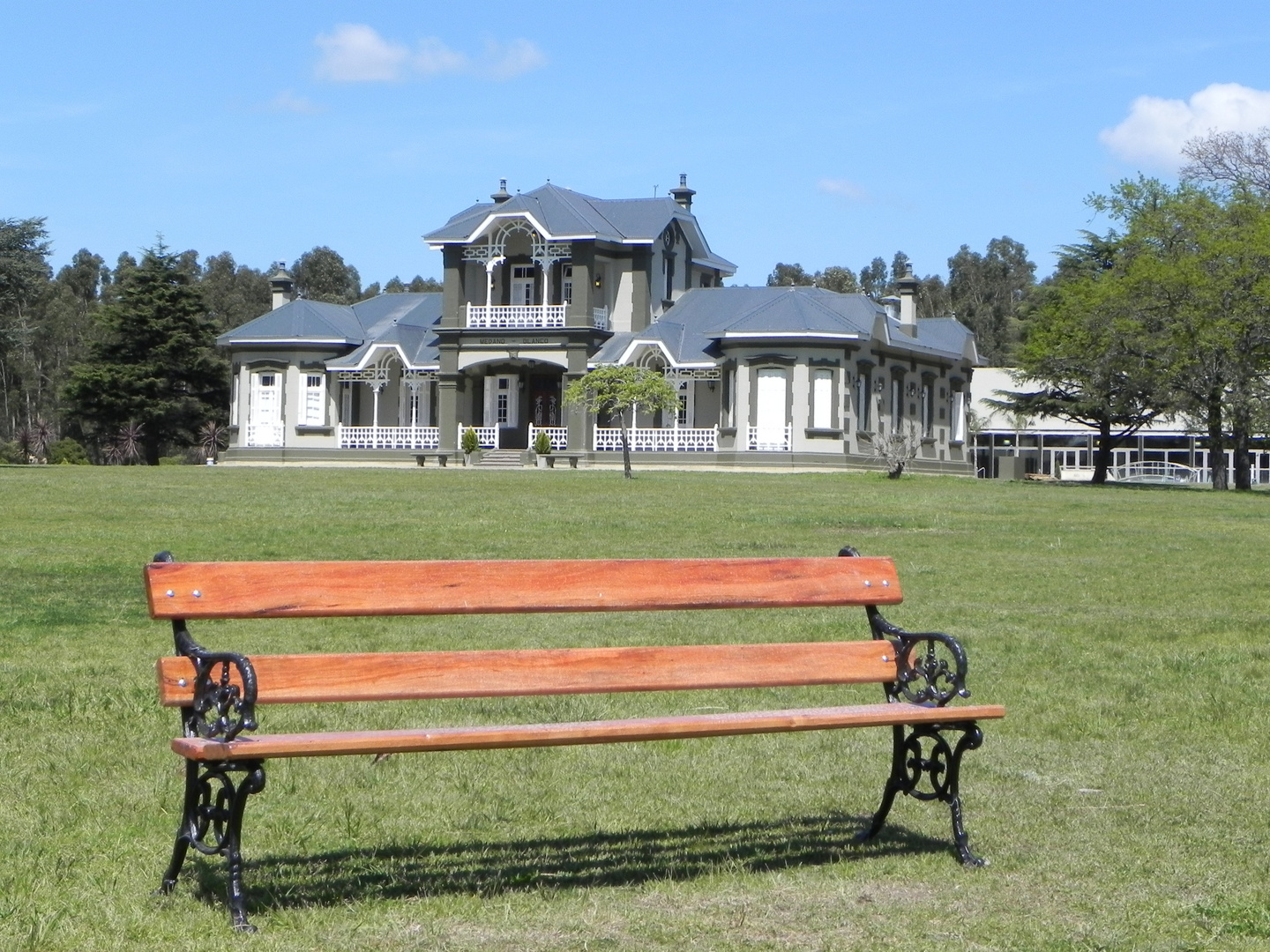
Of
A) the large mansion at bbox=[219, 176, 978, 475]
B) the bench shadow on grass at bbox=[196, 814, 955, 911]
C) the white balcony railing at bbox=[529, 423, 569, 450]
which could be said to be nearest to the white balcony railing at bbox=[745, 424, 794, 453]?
the large mansion at bbox=[219, 176, 978, 475]

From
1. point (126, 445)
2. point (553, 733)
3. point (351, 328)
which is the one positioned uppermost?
point (351, 328)

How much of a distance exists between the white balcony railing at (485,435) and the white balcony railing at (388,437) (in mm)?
1014

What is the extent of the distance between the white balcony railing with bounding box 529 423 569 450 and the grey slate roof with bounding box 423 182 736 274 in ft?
20.4

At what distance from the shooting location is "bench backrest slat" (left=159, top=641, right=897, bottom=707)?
5574 mm

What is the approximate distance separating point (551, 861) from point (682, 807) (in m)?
1.05

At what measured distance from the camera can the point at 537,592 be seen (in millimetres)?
6004

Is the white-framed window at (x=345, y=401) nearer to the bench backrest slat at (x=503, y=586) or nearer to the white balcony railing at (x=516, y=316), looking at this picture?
the white balcony railing at (x=516, y=316)

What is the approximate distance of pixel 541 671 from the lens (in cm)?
591

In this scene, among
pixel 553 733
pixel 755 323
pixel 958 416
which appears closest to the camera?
pixel 553 733

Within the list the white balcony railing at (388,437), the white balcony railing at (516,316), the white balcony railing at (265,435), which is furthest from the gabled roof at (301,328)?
the white balcony railing at (516,316)

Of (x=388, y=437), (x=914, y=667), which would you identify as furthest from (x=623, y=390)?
(x=914, y=667)

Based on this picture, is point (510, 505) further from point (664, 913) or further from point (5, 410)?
point (5, 410)

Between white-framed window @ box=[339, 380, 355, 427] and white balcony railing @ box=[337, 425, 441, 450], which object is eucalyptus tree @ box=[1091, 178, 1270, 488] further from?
white-framed window @ box=[339, 380, 355, 427]

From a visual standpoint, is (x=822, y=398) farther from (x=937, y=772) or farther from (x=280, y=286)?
(x=937, y=772)
